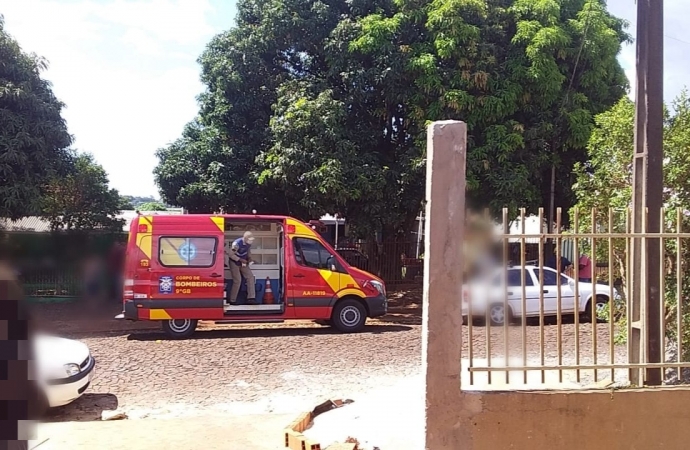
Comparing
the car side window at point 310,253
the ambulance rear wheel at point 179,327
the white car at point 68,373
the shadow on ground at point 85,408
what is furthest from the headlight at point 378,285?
the white car at point 68,373

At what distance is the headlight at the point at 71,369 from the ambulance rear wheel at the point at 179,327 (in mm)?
4763

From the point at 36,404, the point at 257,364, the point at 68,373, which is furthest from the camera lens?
the point at 257,364

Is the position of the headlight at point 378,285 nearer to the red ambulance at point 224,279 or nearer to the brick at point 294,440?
the red ambulance at point 224,279

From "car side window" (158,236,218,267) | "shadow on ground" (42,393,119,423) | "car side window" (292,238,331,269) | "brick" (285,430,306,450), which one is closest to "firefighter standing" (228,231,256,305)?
"car side window" (158,236,218,267)

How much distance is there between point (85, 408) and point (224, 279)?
4.77 metres

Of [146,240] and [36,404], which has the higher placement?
[146,240]

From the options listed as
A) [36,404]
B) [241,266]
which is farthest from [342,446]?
[241,266]

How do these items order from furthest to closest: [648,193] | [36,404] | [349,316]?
[349,316], [648,193], [36,404]

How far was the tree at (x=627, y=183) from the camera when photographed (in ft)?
21.5

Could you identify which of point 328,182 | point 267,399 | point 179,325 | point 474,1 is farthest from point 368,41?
point 267,399

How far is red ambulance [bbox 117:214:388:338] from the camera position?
11.8 m

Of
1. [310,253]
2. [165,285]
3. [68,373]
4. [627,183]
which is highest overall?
[627,183]

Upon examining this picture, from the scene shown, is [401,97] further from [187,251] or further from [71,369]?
[71,369]

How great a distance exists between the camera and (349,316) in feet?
41.6
